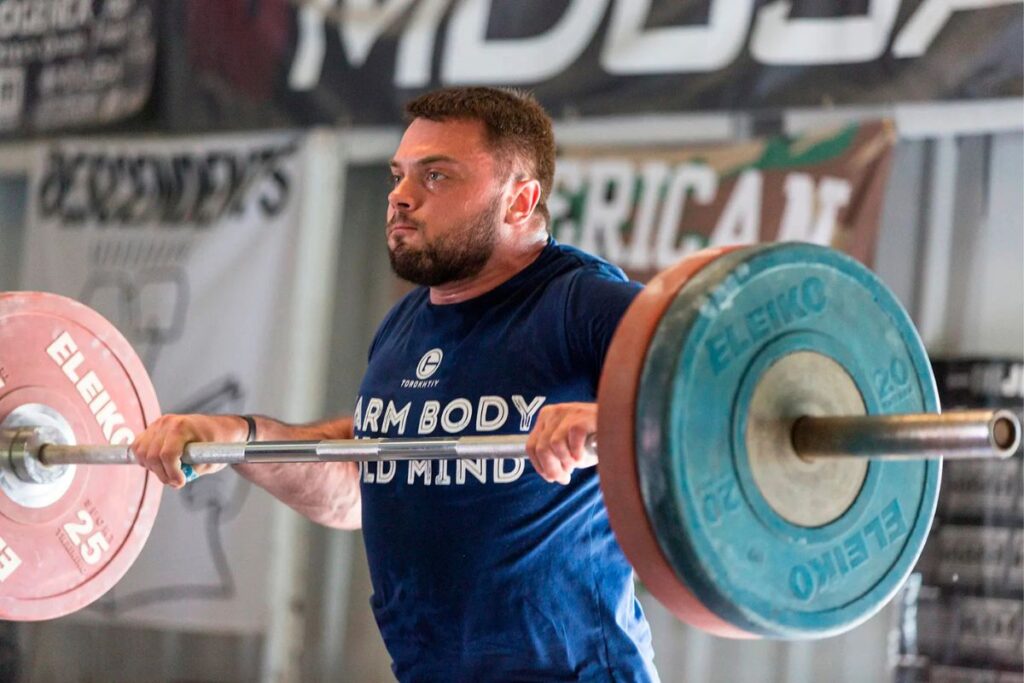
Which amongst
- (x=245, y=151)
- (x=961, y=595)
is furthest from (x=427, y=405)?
(x=245, y=151)

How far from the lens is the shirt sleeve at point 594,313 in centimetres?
190

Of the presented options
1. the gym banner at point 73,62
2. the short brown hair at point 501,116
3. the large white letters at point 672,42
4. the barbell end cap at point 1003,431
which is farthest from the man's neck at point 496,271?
the gym banner at point 73,62

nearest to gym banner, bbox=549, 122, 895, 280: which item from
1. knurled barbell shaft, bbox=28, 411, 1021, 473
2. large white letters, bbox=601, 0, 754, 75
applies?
large white letters, bbox=601, 0, 754, 75

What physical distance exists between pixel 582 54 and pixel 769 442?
253 cm

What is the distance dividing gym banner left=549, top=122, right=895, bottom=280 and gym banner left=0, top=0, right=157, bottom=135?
1.66 metres

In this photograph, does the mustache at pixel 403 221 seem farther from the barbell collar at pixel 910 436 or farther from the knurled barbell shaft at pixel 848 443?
the barbell collar at pixel 910 436

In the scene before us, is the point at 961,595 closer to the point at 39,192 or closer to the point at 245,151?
the point at 245,151

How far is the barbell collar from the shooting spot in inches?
60.9

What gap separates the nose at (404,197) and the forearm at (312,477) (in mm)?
423

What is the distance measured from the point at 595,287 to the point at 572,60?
2220 mm

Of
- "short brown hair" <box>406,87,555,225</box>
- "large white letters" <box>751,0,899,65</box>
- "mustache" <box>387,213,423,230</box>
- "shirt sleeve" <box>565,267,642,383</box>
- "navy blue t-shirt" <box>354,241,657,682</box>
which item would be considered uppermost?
"large white letters" <box>751,0,899,65</box>

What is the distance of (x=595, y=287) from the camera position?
1960mm

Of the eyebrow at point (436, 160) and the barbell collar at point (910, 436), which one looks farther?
the eyebrow at point (436, 160)

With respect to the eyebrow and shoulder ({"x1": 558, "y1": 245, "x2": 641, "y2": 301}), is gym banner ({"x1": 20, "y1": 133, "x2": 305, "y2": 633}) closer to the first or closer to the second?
the eyebrow
